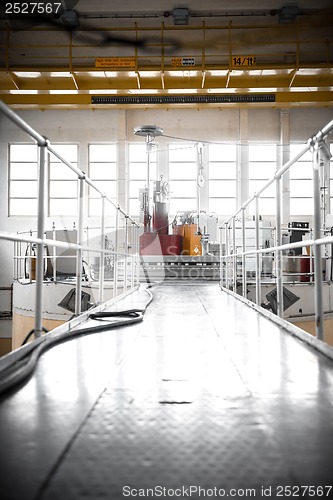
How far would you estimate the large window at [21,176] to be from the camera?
1200 centimetres

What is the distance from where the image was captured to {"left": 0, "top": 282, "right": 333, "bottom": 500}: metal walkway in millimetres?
873

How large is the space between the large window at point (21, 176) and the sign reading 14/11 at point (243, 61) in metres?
6.01

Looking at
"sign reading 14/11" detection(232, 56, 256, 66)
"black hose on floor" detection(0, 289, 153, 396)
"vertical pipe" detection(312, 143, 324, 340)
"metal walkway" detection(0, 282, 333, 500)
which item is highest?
"sign reading 14/11" detection(232, 56, 256, 66)

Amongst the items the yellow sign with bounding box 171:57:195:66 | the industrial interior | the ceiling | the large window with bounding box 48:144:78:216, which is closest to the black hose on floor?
the industrial interior

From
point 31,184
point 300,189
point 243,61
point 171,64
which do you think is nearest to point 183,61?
point 171,64

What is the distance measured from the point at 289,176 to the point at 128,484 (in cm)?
1184

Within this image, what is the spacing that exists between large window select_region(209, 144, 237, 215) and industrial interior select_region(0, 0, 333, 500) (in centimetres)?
5

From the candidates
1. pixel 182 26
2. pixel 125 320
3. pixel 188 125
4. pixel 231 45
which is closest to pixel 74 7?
pixel 182 26

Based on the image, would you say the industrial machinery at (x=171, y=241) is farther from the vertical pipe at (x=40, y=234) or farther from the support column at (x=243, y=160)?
the vertical pipe at (x=40, y=234)

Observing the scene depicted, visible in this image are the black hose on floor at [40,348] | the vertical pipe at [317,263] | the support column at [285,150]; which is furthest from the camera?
the support column at [285,150]

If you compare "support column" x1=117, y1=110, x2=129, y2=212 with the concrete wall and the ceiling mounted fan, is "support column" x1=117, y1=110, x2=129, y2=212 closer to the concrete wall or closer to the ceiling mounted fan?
the concrete wall

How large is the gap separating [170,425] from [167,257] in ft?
22.8

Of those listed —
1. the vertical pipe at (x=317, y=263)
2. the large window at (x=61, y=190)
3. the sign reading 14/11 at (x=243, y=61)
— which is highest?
the sign reading 14/11 at (x=243, y=61)

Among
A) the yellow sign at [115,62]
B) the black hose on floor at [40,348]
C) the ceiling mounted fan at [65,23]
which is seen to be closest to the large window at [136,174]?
the ceiling mounted fan at [65,23]
